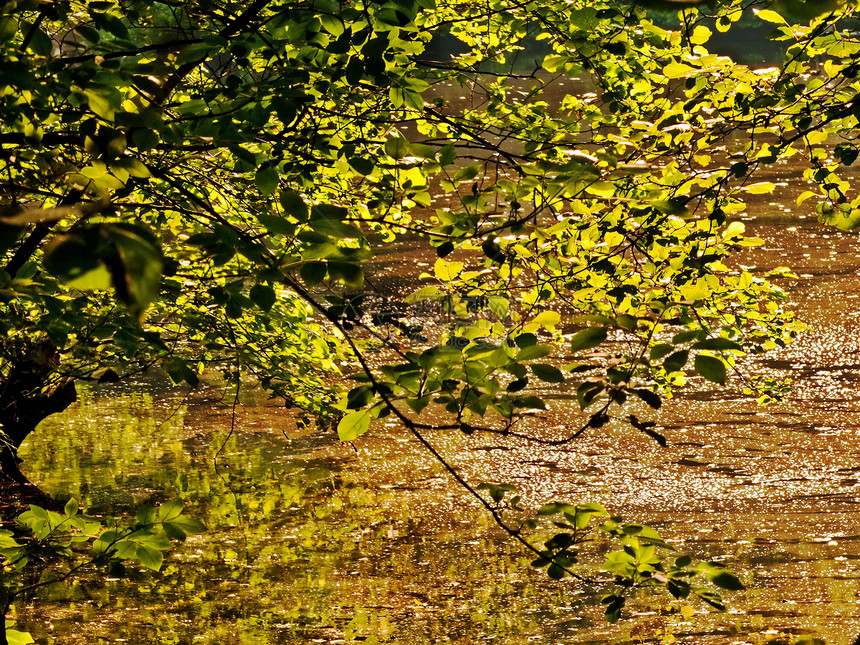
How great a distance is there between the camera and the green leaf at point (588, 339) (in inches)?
76.7

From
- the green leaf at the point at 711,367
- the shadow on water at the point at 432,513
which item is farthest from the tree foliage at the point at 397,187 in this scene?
the shadow on water at the point at 432,513

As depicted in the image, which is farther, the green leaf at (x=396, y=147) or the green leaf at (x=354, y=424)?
the green leaf at (x=396, y=147)

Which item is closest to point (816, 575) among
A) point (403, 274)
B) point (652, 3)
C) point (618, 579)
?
point (618, 579)

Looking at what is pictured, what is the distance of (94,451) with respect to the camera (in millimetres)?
12875

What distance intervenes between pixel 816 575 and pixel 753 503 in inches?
79.4

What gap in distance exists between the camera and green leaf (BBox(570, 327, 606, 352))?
6.39ft

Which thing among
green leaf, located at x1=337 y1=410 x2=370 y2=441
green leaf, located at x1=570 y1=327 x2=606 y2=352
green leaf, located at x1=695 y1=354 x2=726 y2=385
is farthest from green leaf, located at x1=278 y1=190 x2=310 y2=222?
green leaf, located at x1=695 y1=354 x2=726 y2=385

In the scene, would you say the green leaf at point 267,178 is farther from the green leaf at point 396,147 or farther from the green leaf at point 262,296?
the green leaf at point 262,296

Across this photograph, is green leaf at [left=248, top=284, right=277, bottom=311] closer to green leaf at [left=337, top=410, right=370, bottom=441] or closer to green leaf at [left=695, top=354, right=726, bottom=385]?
green leaf at [left=337, top=410, right=370, bottom=441]

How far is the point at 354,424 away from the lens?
2.15 meters

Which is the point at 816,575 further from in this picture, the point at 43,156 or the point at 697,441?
the point at 43,156

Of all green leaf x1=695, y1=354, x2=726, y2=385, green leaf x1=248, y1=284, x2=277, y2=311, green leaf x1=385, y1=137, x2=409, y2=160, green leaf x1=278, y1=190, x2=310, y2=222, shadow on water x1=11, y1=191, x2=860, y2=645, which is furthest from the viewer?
shadow on water x1=11, y1=191, x2=860, y2=645

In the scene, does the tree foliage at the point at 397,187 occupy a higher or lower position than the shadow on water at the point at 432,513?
higher

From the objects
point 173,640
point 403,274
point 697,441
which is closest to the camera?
point 173,640
